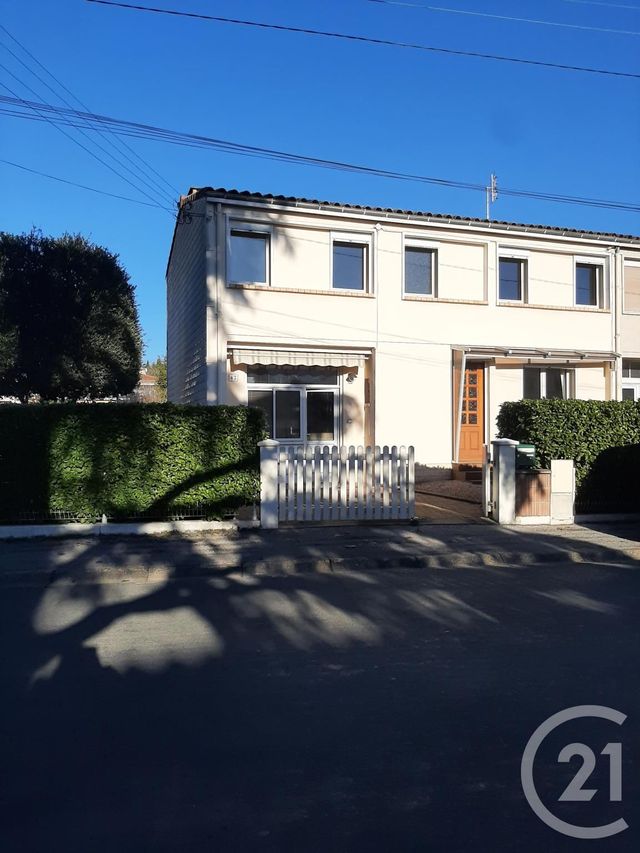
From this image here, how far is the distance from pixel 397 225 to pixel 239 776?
563 inches

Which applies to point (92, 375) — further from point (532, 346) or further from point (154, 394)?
point (154, 394)

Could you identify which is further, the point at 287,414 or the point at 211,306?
the point at 287,414

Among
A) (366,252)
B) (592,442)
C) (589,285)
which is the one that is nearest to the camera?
(592,442)

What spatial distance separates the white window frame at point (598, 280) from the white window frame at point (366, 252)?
19.0ft

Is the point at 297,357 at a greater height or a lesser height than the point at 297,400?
greater

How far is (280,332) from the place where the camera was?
49.9ft

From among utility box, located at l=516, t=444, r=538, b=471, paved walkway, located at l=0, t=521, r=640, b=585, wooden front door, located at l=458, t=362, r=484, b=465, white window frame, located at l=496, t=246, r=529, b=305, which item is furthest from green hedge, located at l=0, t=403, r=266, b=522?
white window frame, located at l=496, t=246, r=529, b=305

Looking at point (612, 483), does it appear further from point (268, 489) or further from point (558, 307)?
point (558, 307)

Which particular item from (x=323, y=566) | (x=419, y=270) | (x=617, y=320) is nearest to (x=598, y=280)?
(x=617, y=320)

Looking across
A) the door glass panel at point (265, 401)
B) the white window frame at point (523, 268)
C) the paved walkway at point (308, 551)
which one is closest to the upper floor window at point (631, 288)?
the white window frame at point (523, 268)

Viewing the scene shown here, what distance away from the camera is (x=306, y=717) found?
4277 millimetres

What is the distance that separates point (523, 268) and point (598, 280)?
2400 mm

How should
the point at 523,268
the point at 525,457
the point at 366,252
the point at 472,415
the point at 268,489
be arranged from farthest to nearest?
the point at 472,415 < the point at 523,268 < the point at 366,252 < the point at 525,457 < the point at 268,489

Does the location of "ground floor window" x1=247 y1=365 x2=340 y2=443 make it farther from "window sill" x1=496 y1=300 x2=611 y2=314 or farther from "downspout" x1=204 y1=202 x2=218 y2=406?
"window sill" x1=496 y1=300 x2=611 y2=314
